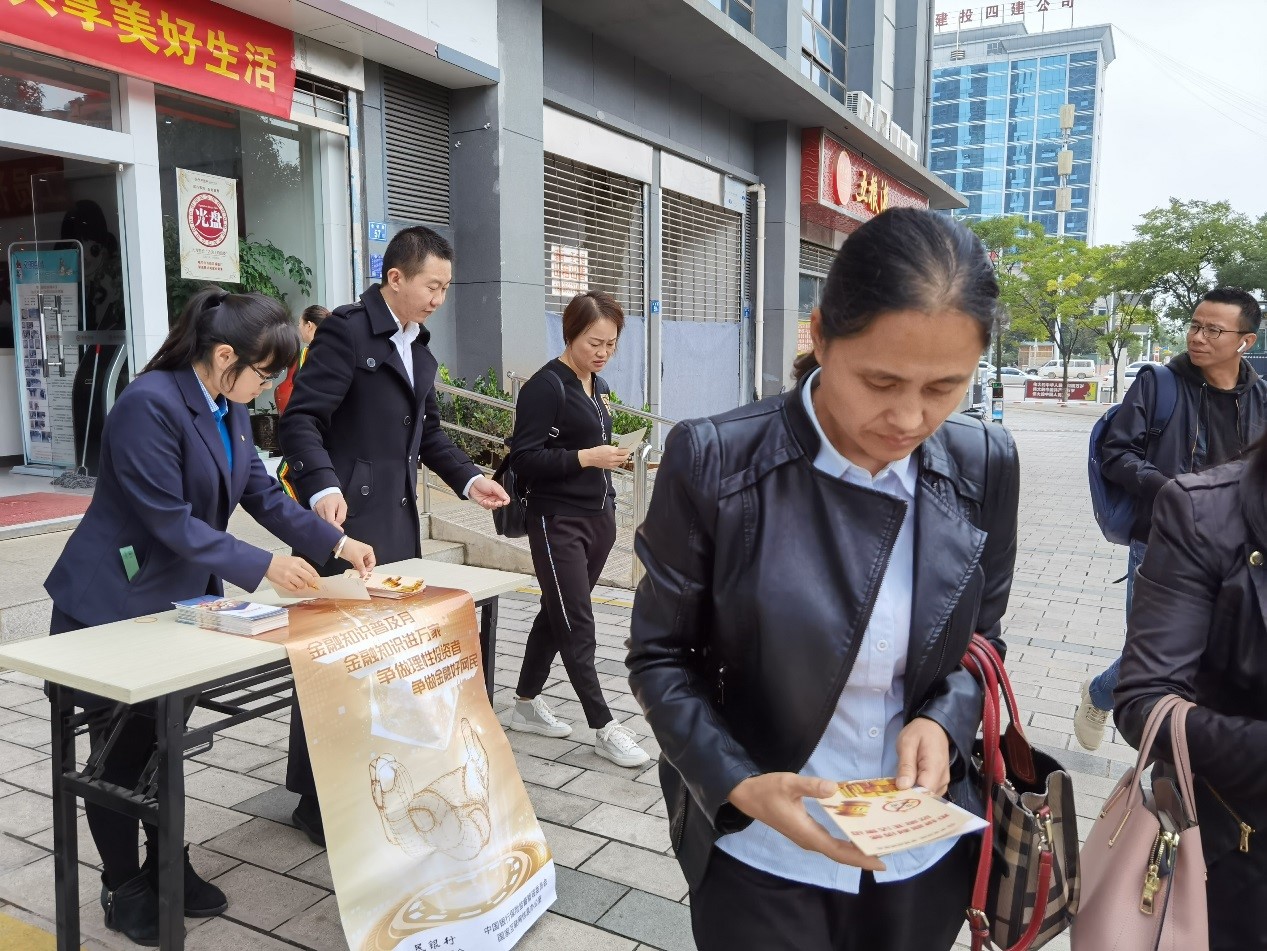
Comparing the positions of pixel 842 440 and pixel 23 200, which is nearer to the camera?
pixel 842 440

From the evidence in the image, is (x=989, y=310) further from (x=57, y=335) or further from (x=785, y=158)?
(x=785, y=158)

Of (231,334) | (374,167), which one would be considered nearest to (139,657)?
(231,334)

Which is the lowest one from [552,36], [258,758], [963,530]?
[258,758]

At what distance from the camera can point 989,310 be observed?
4.00 ft

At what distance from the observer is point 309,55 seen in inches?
298

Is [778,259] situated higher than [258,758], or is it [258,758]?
[778,259]

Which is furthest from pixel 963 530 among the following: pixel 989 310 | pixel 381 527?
pixel 381 527

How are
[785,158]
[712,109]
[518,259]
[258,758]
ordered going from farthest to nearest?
[785,158] < [712,109] < [518,259] < [258,758]

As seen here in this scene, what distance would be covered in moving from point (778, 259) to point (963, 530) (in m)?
14.3

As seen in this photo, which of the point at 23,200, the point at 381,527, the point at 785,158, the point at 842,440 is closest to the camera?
the point at 842,440

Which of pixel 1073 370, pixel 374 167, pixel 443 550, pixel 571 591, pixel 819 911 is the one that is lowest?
pixel 1073 370

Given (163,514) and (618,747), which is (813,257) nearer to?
(618,747)

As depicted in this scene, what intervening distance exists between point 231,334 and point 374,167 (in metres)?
6.31

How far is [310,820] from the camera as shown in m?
3.13
